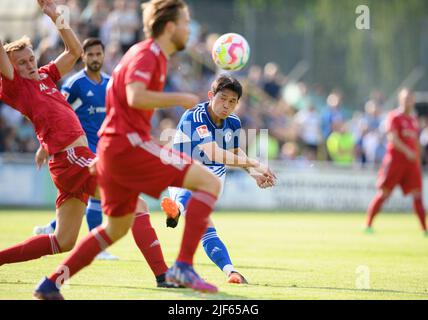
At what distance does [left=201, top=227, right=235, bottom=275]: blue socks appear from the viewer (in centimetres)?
950

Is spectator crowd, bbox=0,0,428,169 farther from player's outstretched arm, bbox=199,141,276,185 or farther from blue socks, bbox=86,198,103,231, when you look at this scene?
player's outstretched arm, bbox=199,141,276,185

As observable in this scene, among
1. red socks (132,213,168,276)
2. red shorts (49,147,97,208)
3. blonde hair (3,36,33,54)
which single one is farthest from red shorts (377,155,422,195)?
blonde hair (3,36,33,54)

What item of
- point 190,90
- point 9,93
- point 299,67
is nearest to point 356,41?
point 299,67

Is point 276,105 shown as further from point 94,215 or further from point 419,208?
point 94,215

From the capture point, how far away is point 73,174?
8.66 m

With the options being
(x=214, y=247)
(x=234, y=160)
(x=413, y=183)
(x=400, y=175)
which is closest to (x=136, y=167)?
(x=234, y=160)

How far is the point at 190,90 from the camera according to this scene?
1021 inches

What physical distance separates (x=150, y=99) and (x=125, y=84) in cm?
34

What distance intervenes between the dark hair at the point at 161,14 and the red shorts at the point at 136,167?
93cm

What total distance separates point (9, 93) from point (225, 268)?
3.00 meters

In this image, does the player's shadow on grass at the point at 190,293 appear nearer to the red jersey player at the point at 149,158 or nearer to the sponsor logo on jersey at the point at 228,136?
the red jersey player at the point at 149,158

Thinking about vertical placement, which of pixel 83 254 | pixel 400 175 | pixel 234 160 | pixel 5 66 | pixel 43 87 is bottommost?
pixel 400 175

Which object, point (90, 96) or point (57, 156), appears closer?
point (57, 156)

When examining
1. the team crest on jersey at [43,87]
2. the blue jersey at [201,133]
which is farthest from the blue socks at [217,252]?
the team crest on jersey at [43,87]
